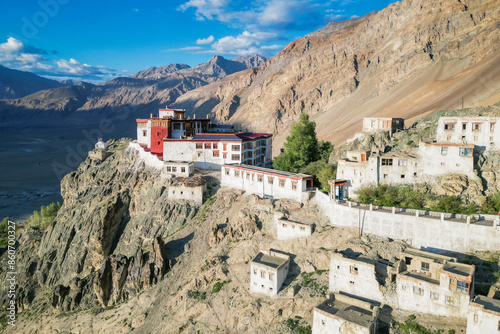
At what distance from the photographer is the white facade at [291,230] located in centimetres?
3853

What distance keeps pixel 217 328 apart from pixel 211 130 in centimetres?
4509

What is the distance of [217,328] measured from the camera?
34.2 meters

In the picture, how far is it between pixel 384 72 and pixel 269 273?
113356 mm

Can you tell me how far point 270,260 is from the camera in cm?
3616

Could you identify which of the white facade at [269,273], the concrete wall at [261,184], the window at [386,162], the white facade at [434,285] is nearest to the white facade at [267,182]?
the concrete wall at [261,184]

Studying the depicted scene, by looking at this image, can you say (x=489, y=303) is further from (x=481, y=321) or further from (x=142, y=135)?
(x=142, y=135)

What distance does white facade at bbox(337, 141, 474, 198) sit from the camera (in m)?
37.5

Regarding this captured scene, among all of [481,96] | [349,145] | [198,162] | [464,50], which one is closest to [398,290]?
[349,145]

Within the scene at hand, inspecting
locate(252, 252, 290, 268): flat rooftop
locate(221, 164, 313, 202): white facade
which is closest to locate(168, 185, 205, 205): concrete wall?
locate(221, 164, 313, 202): white facade

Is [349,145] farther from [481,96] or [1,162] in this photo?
[1,162]

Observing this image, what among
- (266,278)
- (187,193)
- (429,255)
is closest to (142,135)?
(187,193)

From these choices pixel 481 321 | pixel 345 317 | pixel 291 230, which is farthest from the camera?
pixel 291 230

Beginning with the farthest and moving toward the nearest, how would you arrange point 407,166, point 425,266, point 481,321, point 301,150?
1. point 301,150
2. point 407,166
3. point 425,266
4. point 481,321

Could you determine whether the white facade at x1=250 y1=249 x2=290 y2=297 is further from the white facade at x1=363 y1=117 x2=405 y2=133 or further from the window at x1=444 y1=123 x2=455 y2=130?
the white facade at x1=363 y1=117 x2=405 y2=133
